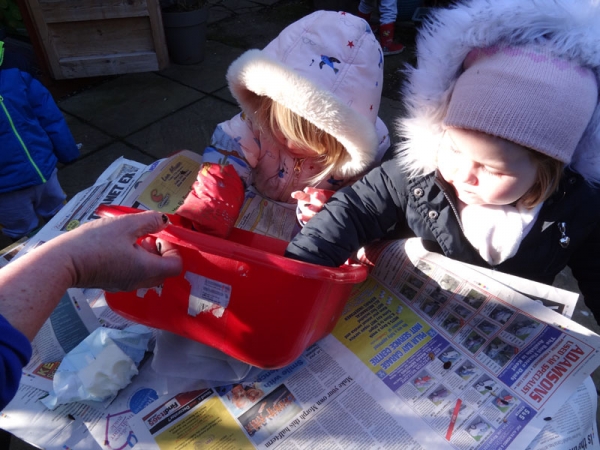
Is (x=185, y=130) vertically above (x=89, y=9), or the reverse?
(x=89, y=9)

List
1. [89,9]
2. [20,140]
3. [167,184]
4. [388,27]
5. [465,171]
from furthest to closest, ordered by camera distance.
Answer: [388,27] < [89,9] < [20,140] < [167,184] < [465,171]

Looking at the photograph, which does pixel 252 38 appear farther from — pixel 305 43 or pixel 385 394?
pixel 385 394

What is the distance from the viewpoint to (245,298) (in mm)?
885

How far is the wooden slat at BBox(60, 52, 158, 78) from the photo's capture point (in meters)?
2.91

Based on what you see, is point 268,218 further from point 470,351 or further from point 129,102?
point 129,102

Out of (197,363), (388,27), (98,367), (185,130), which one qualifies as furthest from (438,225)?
(388,27)

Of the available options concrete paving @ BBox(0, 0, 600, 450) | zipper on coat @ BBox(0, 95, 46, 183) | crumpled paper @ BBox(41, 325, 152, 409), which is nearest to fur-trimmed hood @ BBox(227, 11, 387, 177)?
crumpled paper @ BBox(41, 325, 152, 409)

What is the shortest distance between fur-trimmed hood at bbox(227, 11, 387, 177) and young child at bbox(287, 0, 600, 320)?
Result: 0.40ft

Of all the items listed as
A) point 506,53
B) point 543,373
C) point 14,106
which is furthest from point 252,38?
point 543,373

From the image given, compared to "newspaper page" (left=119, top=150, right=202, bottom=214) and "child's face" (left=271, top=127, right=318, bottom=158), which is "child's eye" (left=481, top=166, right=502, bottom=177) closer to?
"child's face" (left=271, top=127, right=318, bottom=158)

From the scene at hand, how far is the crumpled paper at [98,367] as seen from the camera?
0.92 m

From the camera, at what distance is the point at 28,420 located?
0.91 m

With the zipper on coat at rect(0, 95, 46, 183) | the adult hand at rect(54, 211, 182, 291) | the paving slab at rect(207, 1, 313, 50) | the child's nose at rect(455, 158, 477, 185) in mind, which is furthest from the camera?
the paving slab at rect(207, 1, 313, 50)

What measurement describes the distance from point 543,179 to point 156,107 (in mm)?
2381
